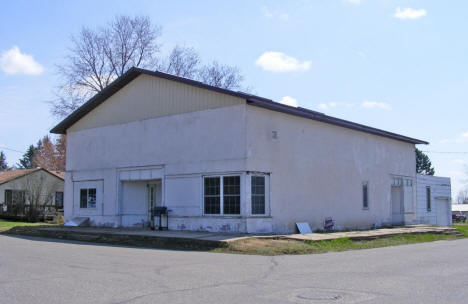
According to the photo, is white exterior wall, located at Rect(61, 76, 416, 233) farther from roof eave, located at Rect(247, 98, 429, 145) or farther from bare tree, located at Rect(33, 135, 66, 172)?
bare tree, located at Rect(33, 135, 66, 172)

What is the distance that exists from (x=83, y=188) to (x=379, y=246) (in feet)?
47.5

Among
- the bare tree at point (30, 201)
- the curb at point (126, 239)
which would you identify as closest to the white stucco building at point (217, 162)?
the curb at point (126, 239)

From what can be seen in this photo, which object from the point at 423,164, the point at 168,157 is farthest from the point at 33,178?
the point at 423,164

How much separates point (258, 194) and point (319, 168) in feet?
13.5

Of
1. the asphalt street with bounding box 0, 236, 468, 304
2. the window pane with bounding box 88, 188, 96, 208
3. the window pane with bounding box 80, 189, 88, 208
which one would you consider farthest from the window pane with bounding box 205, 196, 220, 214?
the window pane with bounding box 80, 189, 88, 208

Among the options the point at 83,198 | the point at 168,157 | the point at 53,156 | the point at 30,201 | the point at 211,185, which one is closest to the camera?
the point at 211,185

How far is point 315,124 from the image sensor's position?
21562 mm

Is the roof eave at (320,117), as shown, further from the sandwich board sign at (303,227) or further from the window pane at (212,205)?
the sandwich board sign at (303,227)

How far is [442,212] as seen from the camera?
1278 inches

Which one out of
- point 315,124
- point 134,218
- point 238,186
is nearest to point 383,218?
point 315,124

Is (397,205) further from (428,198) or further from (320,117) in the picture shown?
(320,117)

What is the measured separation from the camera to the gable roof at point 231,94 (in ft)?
61.0

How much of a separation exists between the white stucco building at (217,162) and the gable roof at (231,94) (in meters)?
0.05

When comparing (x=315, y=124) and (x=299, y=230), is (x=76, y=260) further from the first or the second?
(x=315, y=124)
